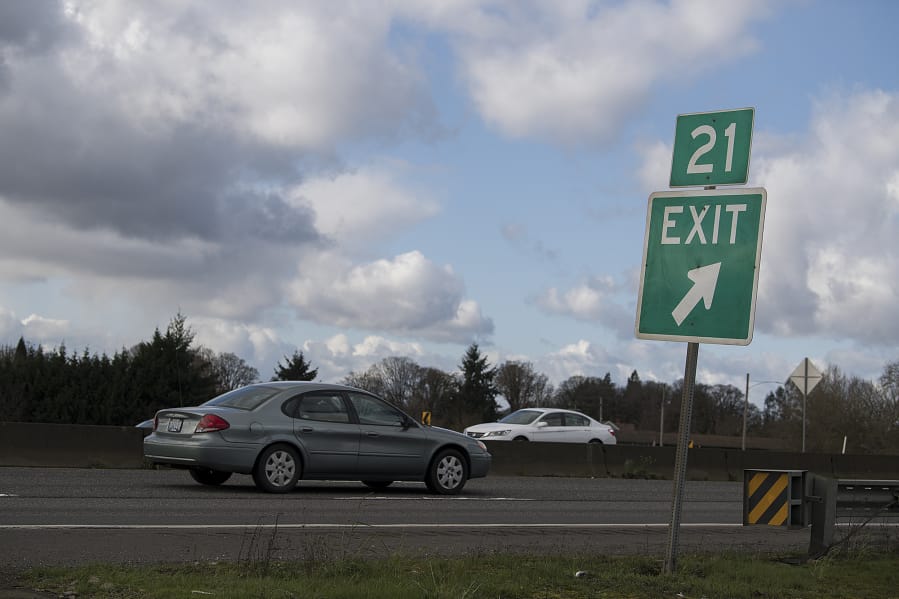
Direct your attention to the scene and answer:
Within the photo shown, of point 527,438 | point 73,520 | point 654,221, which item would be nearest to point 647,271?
point 654,221

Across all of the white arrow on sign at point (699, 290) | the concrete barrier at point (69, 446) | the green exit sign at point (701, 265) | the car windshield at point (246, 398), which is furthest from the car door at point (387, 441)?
the white arrow on sign at point (699, 290)

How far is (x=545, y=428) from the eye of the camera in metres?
31.3

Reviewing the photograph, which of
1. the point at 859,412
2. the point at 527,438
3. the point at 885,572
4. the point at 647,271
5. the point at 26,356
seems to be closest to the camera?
the point at 647,271

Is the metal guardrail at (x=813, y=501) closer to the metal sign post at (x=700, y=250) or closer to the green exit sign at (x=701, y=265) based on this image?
the metal sign post at (x=700, y=250)

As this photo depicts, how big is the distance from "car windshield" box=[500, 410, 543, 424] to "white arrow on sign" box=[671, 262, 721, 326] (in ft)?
76.9

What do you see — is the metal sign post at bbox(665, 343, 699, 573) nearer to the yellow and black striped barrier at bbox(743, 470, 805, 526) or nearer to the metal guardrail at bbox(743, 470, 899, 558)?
the metal guardrail at bbox(743, 470, 899, 558)

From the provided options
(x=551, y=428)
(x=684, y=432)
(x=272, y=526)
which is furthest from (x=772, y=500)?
(x=551, y=428)

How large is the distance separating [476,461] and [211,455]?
394cm

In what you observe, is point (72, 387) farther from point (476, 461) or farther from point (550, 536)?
point (550, 536)

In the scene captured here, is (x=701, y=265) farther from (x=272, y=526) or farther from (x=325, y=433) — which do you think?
(x=325, y=433)

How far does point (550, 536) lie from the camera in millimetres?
11414

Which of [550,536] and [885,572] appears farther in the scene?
[550,536]

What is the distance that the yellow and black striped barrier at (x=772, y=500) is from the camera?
941 cm

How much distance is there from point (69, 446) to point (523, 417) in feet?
48.8
